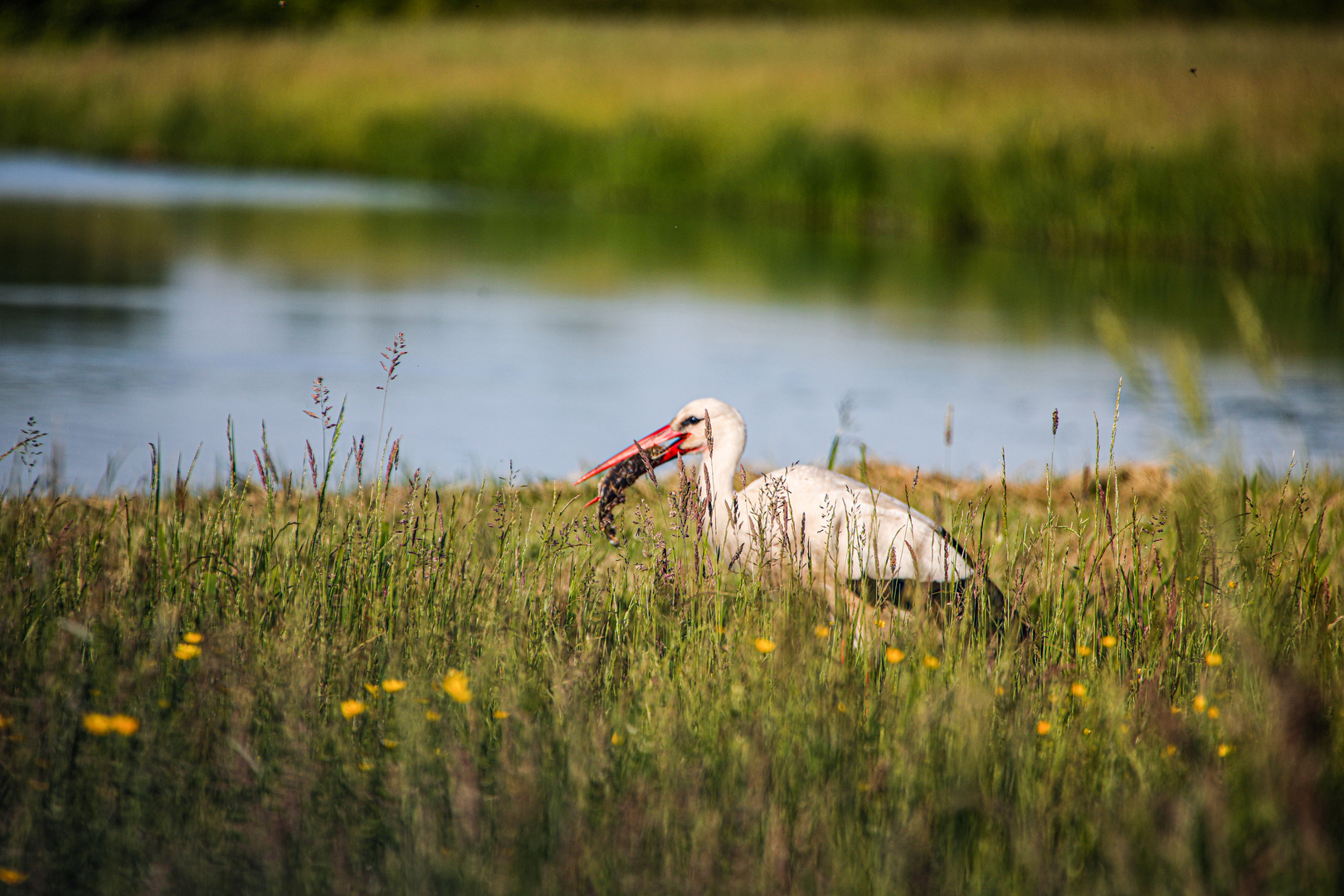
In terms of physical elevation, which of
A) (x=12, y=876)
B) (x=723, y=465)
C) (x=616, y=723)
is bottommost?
(x=12, y=876)

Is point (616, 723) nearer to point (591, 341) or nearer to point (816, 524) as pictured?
point (816, 524)

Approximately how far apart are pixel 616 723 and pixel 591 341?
724 cm

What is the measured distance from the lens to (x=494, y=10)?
46875 mm

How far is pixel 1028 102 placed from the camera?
59.8 feet

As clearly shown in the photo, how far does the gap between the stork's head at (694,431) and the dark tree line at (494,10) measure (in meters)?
29.6

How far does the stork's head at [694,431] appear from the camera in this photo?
420 cm

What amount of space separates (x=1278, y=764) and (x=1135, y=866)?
1.07ft

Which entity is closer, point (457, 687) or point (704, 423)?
point (457, 687)

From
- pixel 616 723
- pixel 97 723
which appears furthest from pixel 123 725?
pixel 616 723

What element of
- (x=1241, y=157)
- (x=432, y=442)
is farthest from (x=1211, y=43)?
(x=432, y=442)

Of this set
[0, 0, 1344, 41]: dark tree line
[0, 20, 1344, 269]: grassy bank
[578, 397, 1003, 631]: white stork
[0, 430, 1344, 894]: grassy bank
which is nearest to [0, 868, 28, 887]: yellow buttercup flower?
[0, 430, 1344, 894]: grassy bank

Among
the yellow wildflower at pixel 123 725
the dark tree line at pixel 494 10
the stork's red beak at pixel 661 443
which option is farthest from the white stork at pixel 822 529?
the dark tree line at pixel 494 10

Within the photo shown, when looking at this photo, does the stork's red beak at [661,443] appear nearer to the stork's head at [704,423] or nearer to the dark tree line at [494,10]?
the stork's head at [704,423]

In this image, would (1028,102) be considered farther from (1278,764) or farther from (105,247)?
(1278,764)
